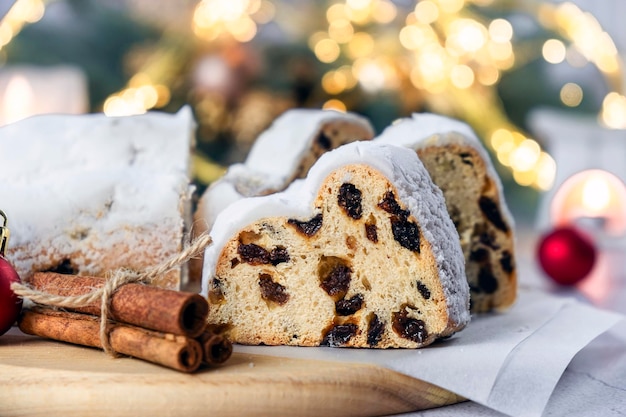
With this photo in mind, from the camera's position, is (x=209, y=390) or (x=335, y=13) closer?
(x=209, y=390)

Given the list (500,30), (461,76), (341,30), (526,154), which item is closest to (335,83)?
(341,30)

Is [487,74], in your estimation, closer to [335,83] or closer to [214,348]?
[335,83]

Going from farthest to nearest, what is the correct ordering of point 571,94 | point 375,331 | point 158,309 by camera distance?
point 571,94
point 375,331
point 158,309

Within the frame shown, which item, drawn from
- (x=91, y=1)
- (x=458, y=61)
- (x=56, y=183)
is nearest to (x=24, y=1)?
(x=91, y=1)

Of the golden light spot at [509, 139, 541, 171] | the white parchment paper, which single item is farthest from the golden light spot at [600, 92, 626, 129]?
the white parchment paper

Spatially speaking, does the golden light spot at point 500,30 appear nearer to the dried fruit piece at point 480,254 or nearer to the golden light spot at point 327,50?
the golden light spot at point 327,50

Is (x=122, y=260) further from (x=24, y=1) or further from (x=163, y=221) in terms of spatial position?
(x=24, y=1)

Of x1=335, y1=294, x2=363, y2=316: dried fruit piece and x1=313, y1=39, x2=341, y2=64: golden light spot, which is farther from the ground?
x1=313, y1=39, x2=341, y2=64: golden light spot

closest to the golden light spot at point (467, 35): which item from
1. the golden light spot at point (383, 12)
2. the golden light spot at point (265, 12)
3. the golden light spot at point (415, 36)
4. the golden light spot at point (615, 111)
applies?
the golden light spot at point (415, 36)

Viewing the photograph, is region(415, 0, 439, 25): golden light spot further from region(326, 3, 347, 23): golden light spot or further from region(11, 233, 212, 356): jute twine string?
region(11, 233, 212, 356): jute twine string
